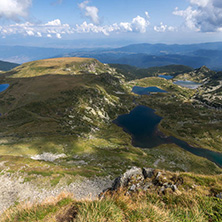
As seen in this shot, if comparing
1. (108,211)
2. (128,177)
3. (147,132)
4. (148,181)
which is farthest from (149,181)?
(147,132)

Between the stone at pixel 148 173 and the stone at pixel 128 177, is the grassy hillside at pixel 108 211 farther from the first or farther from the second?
the stone at pixel 128 177

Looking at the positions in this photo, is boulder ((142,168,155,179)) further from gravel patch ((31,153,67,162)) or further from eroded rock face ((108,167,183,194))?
gravel patch ((31,153,67,162))

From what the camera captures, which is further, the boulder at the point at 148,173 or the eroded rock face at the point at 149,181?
the boulder at the point at 148,173

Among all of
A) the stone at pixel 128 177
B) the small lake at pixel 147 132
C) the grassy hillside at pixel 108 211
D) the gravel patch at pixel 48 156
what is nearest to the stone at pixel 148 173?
the stone at pixel 128 177

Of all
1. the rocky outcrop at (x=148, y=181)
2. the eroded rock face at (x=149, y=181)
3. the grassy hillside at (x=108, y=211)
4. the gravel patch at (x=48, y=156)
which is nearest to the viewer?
the grassy hillside at (x=108, y=211)

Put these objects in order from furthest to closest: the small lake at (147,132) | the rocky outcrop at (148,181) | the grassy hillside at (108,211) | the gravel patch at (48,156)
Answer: the small lake at (147,132), the gravel patch at (48,156), the rocky outcrop at (148,181), the grassy hillside at (108,211)

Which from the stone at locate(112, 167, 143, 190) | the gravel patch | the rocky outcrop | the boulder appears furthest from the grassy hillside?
the gravel patch

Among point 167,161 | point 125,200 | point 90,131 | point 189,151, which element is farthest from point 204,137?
point 125,200
